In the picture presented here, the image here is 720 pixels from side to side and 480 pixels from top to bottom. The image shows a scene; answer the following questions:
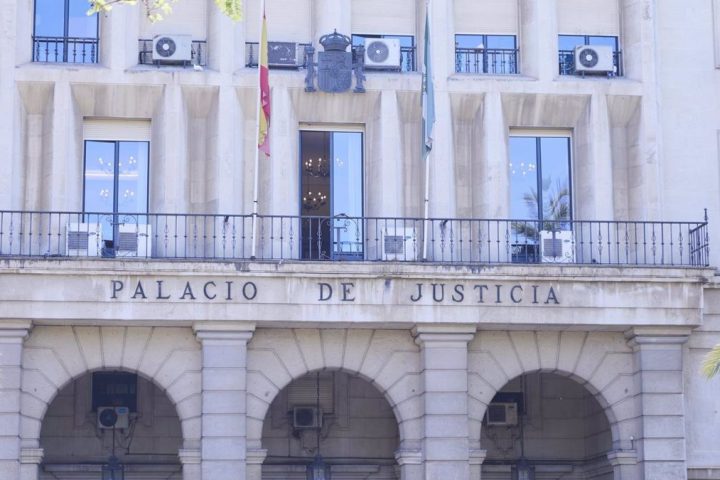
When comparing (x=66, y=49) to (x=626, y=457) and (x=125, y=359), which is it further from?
(x=626, y=457)

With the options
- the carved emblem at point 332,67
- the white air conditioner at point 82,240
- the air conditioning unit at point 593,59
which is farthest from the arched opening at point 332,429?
the air conditioning unit at point 593,59

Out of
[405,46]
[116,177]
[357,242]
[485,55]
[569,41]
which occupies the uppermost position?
[569,41]

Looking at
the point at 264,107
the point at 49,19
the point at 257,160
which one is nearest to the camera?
the point at 264,107

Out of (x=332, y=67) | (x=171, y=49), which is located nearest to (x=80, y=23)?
(x=171, y=49)

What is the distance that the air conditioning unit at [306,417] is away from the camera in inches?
1400

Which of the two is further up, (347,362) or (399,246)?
(399,246)

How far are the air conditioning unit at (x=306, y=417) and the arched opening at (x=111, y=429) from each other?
248 cm

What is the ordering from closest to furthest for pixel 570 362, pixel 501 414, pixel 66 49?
pixel 570 362, pixel 66 49, pixel 501 414

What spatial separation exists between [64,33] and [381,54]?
253 inches

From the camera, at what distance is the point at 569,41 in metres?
35.4

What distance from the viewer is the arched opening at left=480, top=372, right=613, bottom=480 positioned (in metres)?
36.2

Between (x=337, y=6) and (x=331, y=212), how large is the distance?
4.17 m

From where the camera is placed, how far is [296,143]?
34094mm

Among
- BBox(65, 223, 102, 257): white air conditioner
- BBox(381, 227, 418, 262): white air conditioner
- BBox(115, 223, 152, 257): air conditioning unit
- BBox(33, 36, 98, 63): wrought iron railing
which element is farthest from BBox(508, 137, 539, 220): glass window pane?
BBox(33, 36, 98, 63): wrought iron railing
